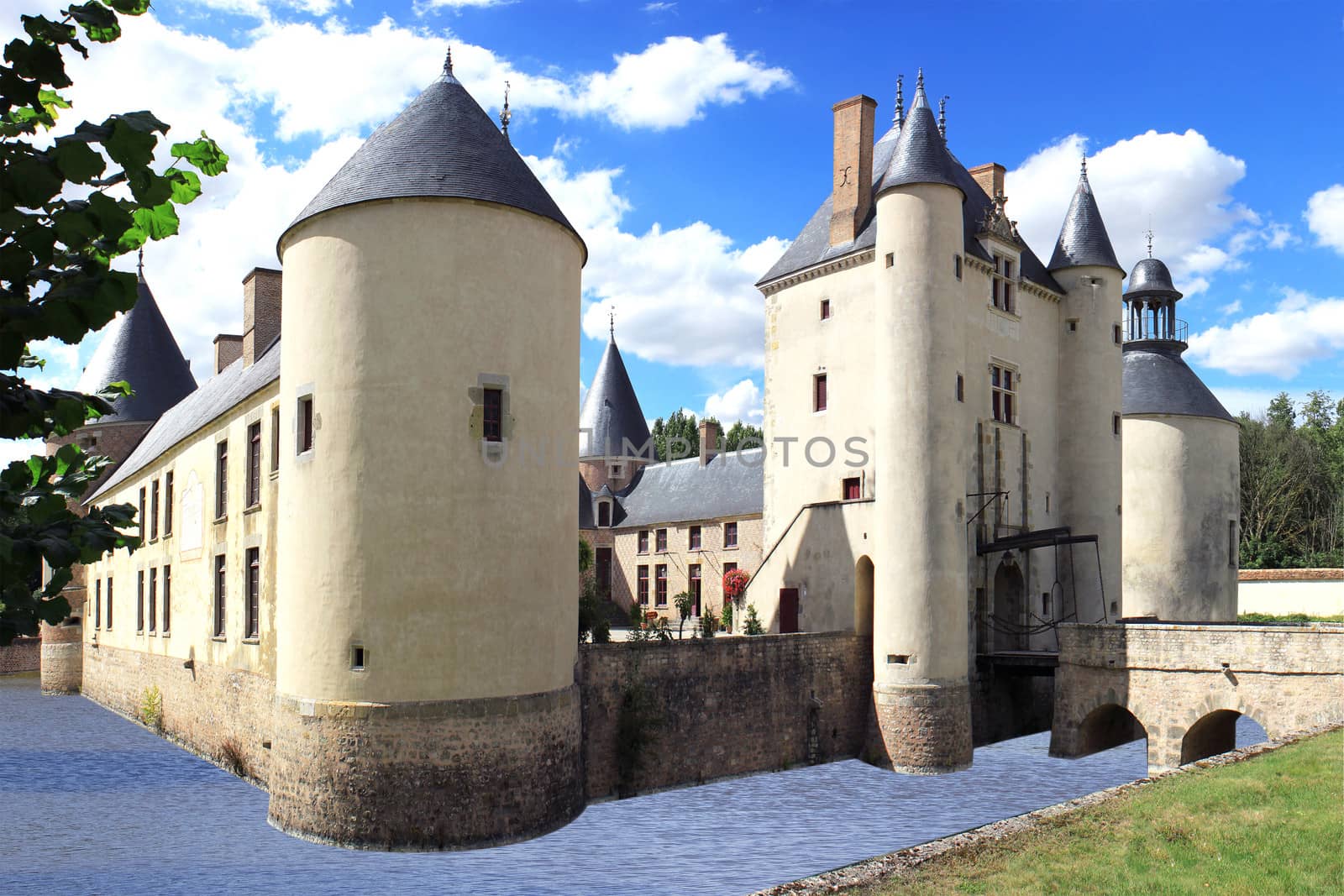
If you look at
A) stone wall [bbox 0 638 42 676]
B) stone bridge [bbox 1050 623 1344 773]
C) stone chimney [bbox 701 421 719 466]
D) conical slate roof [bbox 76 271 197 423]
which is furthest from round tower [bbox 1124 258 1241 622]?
stone wall [bbox 0 638 42 676]

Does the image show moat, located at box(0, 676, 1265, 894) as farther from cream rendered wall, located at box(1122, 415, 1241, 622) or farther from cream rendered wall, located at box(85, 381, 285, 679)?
cream rendered wall, located at box(1122, 415, 1241, 622)

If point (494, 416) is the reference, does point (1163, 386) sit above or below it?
above

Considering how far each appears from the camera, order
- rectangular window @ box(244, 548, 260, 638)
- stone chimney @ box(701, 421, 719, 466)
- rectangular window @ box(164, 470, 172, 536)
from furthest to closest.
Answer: stone chimney @ box(701, 421, 719, 466) → rectangular window @ box(164, 470, 172, 536) → rectangular window @ box(244, 548, 260, 638)

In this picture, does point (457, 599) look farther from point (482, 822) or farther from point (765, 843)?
point (765, 843)

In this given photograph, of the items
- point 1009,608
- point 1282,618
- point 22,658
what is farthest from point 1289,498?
point 22,658

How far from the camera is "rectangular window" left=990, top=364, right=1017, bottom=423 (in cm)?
2372

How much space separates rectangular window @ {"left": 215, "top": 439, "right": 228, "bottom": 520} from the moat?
4.63 meters

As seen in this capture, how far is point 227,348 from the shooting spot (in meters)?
30.5

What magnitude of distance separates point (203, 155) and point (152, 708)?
24.1 m

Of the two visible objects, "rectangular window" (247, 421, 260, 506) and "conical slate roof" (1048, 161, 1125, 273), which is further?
→ "conical slate roof" (1048, 161, 1125, 273)

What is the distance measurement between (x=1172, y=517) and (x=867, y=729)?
1484 cm

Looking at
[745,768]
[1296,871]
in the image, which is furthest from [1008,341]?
[1296,871]

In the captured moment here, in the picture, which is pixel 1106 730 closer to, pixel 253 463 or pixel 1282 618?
pixel 1282 618

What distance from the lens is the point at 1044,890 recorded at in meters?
7.39
